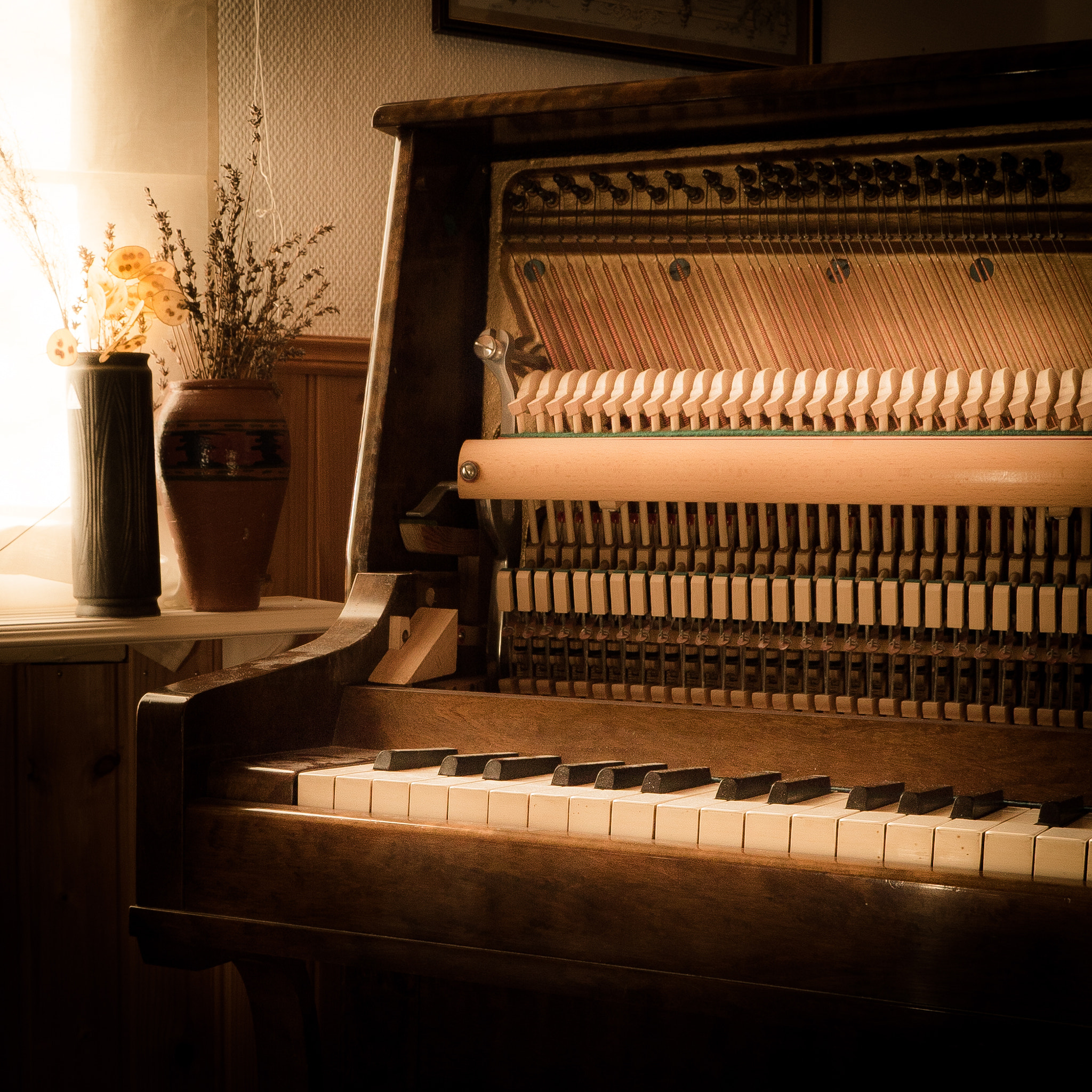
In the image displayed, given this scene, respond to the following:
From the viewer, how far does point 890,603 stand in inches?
61.9

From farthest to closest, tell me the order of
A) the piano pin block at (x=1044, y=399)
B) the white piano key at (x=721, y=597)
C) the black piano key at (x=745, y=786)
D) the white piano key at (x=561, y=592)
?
the white piano key at (x=561, y=592) → the white piano key at (x=721, y=597) → the piano pin block at (x=1044, y=399) → the black piano key at (x=745, y=786)

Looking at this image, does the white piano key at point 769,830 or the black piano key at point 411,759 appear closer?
the white piano key at point 769,830

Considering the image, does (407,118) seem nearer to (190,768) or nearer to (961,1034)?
(190,768)

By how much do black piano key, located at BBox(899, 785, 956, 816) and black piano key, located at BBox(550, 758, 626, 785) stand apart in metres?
0.32

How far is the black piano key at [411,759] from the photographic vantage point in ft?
4.87

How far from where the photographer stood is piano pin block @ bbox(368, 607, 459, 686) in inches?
68.1

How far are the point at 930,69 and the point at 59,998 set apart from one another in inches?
85.9

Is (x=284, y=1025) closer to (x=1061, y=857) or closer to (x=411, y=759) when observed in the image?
(x=411, y=759)

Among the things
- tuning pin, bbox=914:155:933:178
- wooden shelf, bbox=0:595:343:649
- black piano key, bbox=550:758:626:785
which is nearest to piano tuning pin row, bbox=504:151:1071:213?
tuning pin, bbox=914:155:933:178

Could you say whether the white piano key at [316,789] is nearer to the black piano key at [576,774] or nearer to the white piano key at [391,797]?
the white piano key at [391,797]

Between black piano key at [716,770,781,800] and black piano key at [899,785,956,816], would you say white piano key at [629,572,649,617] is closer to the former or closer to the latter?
black piano key at [716,770,781,800]

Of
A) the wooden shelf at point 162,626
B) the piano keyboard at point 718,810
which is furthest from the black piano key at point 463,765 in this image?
the wooden shelf at point 162,626

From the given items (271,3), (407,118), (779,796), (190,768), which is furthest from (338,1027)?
(271,3)

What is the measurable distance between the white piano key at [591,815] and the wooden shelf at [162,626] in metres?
0.86
